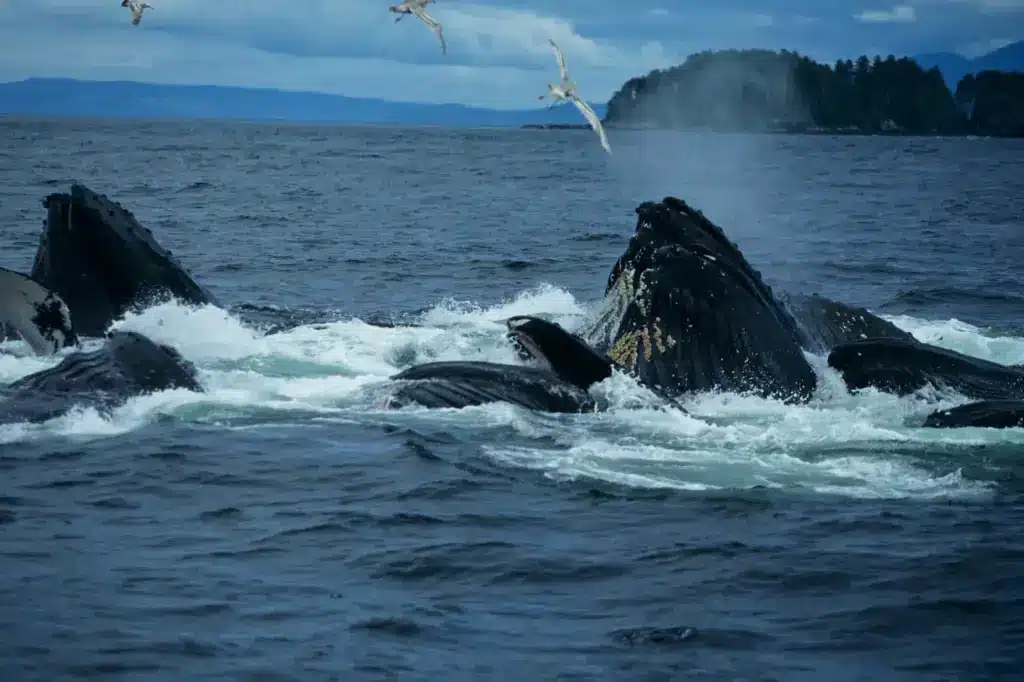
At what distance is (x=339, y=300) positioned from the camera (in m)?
23.7

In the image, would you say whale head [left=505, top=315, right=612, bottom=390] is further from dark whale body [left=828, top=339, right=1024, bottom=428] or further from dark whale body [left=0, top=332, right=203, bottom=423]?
dark whale body [left=0, top=332, right=203, bottom=423]

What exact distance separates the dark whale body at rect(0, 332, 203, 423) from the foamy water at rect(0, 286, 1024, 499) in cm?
15

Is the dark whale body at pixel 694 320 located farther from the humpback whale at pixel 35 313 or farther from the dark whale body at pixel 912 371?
the humpback whale at pixel 35 313

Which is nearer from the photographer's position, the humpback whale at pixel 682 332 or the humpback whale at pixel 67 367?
the humpback whale at pixel 67 367

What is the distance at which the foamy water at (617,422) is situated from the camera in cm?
1170

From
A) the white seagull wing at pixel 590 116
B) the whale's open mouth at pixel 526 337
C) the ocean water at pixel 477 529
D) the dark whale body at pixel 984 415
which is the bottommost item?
the ocean water at pixel 477 529

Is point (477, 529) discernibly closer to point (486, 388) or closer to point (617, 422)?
point (617, 422)

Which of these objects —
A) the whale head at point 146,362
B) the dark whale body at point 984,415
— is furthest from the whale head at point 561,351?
the whale head at point 146,362

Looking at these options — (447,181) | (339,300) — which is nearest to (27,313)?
(339,300)

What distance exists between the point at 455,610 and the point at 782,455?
14.2 ft

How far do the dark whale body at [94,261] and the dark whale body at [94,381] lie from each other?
1.62 m

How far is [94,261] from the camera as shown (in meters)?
15.2

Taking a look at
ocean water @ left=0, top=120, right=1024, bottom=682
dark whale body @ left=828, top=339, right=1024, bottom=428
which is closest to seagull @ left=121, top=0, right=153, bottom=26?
ocean water @ left=0, top=120, right=1024, bottom=682

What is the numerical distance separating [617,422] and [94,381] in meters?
4.15
